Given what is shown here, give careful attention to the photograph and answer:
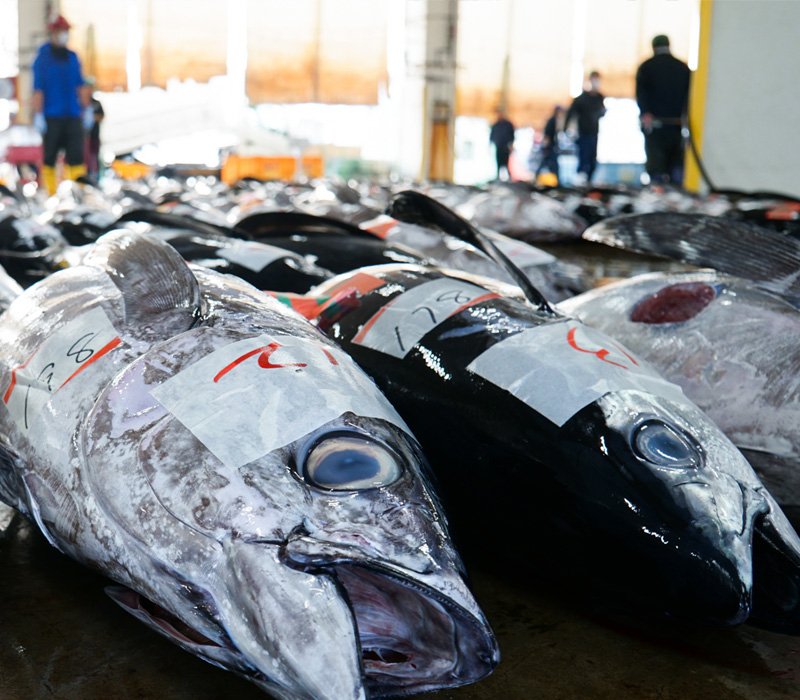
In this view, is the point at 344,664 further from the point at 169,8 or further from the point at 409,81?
the point at 169,8

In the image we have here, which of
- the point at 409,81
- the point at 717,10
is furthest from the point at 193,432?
the point at 409,81

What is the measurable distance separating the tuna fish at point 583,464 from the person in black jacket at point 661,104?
374 inches

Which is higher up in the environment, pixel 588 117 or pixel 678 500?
pixel 588 117

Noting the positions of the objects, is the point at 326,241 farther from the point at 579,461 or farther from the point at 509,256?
the point at 579,461

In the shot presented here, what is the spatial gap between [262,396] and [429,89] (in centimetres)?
1675

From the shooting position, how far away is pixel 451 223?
2.03 metres

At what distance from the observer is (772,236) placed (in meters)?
1.89

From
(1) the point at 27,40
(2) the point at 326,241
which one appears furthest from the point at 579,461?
(1) the point at 27,40

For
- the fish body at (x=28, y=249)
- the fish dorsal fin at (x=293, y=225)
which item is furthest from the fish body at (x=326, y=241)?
the fish body at (x=28, y=249)

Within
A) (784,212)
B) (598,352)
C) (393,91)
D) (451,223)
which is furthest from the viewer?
(393,91)

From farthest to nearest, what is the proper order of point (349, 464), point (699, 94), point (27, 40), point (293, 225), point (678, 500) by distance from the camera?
point (27, 40), point (699, 94), point (293, 225), point (678, 500), point (349, 464)

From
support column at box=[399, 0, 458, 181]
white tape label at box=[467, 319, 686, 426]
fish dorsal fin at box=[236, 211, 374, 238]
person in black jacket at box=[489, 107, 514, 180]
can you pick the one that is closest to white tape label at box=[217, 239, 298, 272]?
fish dorsal fin at box=[236, 211, 374, 238]

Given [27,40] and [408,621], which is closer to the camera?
[408,621]

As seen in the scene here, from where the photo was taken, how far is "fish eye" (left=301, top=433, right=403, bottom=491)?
3.21 ft
